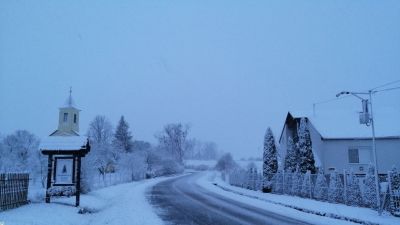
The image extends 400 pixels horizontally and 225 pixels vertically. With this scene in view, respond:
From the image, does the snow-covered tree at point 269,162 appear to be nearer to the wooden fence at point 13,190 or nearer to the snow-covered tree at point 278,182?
the snow-covered tree at point 278,182

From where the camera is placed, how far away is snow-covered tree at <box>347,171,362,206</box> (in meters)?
21.4

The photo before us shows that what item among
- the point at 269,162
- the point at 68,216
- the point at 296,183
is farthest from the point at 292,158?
the point at 68,216

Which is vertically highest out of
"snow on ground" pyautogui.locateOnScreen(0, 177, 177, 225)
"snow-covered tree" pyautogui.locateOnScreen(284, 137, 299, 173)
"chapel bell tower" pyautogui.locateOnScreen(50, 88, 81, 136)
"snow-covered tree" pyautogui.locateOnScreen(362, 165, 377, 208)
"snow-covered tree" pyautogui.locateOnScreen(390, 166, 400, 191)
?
"chapel bell tower" pyautogui.locateOnScreen(50, 88, 81, 136)

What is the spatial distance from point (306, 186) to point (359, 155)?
537 inches

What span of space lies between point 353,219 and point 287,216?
276 cm

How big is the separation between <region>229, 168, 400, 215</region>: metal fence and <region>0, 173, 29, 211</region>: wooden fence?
1604 centimetres

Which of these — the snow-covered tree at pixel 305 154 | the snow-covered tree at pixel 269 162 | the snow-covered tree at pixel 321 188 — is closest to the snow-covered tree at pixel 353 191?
the snow-covered tree at pixel 321 188

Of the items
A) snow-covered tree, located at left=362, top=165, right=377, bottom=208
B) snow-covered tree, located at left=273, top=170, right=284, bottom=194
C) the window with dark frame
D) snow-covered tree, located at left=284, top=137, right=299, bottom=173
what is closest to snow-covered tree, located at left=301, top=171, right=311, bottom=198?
snow-covered tree, located at left=273, top=170, right=284, bottom=194

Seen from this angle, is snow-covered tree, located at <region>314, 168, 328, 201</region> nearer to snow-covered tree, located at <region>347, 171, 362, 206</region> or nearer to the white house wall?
snow-covered tree, located at <region>347, 171, 362, 206</region>

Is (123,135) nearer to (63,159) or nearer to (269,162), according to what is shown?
(269,162)

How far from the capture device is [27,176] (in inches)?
749

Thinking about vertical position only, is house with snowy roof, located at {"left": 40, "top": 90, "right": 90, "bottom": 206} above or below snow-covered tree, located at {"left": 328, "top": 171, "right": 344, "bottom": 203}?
above

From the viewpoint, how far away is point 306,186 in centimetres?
2691

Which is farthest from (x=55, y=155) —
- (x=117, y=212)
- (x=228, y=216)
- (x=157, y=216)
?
(x=228, y=216)
